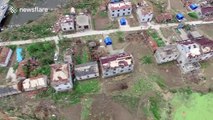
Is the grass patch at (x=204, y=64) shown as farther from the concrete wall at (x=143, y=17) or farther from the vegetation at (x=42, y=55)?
the vegetation at (x=42, y=55)

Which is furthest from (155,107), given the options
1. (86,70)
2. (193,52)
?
(86,70)

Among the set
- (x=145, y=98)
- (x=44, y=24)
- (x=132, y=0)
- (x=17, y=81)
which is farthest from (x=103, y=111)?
(x=132, y=0)

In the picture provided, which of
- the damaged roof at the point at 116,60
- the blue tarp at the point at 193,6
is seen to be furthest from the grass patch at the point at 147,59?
the blue tarp at the point at 193,6

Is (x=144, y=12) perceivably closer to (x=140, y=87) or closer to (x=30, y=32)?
(x=140, y=87)

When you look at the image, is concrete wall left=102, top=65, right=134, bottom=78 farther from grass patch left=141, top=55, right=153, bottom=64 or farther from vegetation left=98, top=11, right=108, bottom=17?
vegetation left=98, top=11, right=108, bottom=17

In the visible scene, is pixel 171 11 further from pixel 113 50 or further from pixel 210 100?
pixel 210 100

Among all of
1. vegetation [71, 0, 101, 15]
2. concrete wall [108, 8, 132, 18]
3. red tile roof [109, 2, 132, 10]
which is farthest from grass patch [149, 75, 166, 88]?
vegetation [71, 0, 101, 15]
